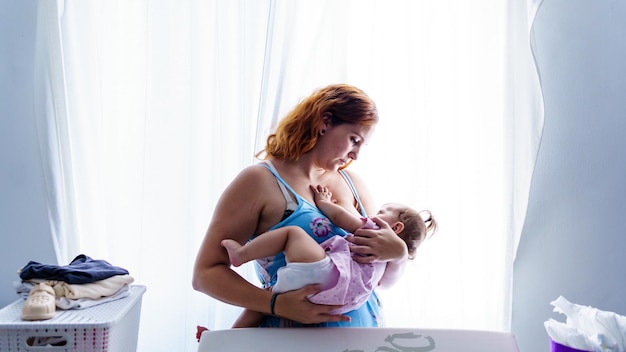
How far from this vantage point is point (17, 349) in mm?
1414

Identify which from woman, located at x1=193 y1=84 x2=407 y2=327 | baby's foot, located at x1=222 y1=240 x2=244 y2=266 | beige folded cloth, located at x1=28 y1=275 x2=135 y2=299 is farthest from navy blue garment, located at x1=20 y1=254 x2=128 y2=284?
baby's foot, located at x1=222 y1=240 x2=244 y2=266

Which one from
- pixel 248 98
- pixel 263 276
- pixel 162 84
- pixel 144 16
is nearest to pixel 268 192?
pixel 263 276

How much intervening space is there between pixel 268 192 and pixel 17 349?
735mm

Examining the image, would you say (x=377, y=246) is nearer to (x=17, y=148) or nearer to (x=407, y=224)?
(x=407, y=224)

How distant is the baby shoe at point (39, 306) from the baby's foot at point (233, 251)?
17.9 inches

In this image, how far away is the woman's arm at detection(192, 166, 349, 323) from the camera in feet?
4.92

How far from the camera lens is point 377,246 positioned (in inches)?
58.9

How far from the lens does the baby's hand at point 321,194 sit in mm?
1662

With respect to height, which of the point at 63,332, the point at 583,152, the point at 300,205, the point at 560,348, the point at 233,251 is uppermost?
the point at 583,152

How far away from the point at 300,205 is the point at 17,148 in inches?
43.5

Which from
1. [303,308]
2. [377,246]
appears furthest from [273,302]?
[377,246]

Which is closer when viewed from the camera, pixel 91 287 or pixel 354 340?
pixel 354 340

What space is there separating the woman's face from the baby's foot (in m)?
0.39

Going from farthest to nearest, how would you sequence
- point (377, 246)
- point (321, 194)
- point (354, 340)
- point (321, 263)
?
point (321, 194) → point (377, 246) → point (321, 263) → point (354, 340)
